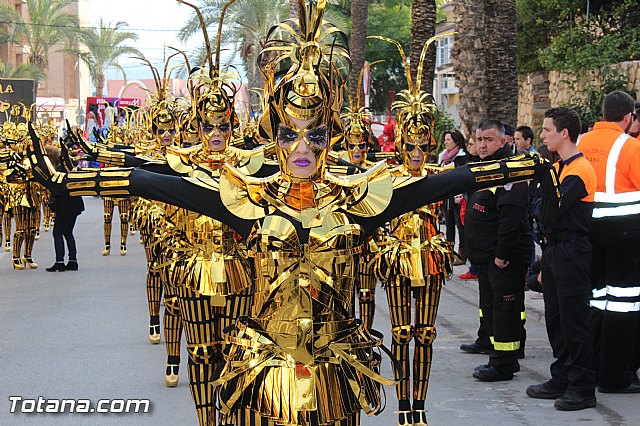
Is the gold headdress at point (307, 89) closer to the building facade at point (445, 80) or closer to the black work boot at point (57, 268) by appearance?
the black work boot at point (57, 268)

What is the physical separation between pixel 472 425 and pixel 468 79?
370 inches

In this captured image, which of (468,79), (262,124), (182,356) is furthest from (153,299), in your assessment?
(468,79)

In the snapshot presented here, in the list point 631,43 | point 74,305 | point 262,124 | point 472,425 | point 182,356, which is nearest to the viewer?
point 262,124

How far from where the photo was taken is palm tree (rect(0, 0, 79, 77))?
6144 cm

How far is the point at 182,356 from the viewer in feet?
33.3

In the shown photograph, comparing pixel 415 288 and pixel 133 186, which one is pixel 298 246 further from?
pixel 415 288

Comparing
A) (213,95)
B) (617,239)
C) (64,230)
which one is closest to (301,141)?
(213,95)

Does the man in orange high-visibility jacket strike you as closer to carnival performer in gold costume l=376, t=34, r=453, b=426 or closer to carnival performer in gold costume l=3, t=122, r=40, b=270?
carnival performer in gold costume l=376, t=34, r=453, b=426

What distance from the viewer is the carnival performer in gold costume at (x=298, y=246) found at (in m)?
4.39

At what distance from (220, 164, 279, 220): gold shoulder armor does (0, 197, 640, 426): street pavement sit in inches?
140

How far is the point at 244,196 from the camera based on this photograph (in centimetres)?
459

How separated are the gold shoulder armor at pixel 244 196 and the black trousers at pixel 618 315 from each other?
15.5 feet

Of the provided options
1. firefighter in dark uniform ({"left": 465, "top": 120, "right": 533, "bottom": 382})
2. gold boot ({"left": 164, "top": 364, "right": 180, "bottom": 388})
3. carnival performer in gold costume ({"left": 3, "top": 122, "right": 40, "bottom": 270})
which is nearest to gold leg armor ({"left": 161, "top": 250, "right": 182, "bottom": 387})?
gold boot ({"left": 164, "top": 364, "right": 180, "bottom": 388})

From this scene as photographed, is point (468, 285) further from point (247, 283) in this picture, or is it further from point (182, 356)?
point (247, 283)
